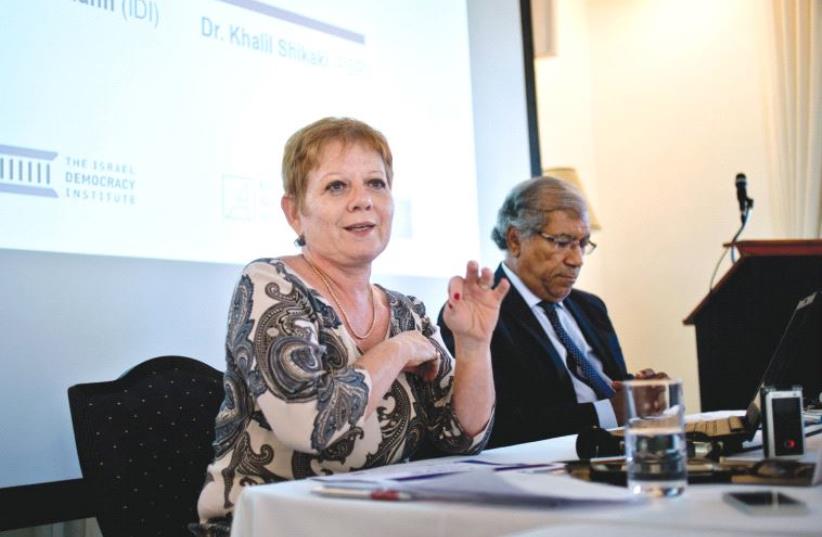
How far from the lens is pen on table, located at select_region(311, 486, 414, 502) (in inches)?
42.8

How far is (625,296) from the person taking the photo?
18.6ft

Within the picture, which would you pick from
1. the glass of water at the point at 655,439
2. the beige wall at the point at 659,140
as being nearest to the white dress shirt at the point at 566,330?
the glass of water at the point at 655,439

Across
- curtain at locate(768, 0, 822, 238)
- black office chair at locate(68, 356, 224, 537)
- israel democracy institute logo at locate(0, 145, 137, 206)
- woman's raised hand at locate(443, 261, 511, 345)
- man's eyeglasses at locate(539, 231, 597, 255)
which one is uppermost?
curtain at locate(768, 0, 822, 238)

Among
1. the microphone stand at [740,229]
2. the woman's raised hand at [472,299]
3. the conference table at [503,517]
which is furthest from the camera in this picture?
the microphone stand at [740,229]

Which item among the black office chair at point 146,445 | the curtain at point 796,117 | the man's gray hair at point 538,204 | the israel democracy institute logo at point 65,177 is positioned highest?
the curtain at point 796,117

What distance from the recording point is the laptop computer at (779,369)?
5.20ft

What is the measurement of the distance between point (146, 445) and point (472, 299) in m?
0.76

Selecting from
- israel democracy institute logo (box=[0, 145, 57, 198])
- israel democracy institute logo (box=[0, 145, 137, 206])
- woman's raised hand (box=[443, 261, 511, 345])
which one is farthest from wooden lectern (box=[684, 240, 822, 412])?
israel democracy institute logo (box=[0, 145, 57, 198])

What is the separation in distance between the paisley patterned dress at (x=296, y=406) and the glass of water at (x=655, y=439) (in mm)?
529

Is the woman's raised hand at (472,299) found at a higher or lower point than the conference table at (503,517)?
higher

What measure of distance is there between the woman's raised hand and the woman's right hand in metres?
0.07

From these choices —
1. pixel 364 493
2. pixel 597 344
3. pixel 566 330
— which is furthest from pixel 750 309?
pixel 364 493

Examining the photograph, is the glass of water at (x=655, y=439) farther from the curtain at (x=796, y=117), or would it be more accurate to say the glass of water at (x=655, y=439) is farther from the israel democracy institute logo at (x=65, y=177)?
the curtain at (x=796, y=117)

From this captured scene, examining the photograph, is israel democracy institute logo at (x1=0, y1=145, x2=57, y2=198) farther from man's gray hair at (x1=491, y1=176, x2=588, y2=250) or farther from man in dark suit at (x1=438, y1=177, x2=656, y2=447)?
man's gray hair at (x1=491, y1=176, x2=588, y2=250)
